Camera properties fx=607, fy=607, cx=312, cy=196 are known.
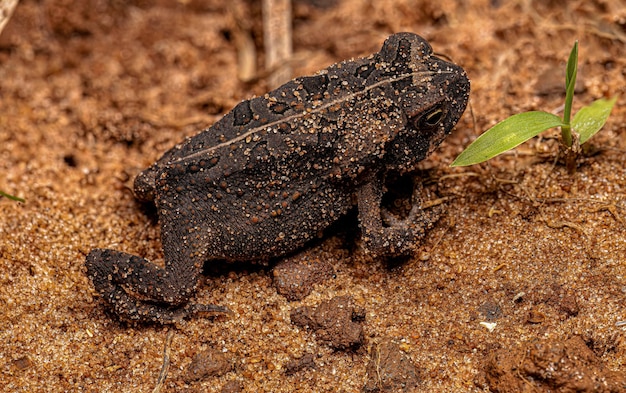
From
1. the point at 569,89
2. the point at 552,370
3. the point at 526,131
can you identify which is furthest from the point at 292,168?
the point at 552,370

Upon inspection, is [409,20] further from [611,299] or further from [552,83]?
[611,299]

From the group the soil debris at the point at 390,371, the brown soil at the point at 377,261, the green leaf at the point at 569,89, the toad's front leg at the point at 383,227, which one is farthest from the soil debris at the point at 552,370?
the green leaf at the point at 569,89

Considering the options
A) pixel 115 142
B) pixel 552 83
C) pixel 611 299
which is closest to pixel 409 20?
pixel 552 83

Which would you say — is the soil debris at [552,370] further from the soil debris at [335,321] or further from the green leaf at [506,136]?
the green leaf at [506,136]

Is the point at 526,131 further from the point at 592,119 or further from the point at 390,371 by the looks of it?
the point at 390,371

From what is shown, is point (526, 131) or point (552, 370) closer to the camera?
point (552, 370)

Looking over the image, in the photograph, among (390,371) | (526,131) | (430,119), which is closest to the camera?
(390,371)
